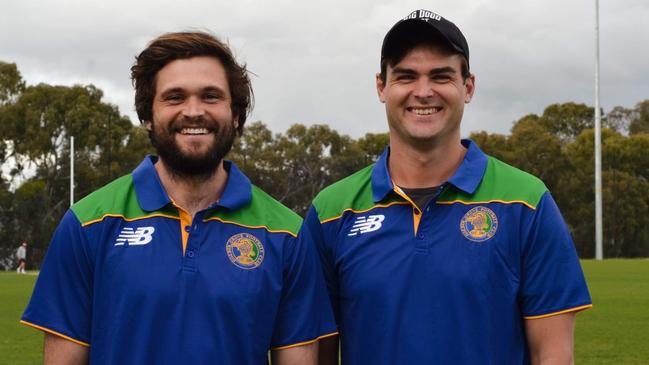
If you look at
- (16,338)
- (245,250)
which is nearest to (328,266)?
(245,250)

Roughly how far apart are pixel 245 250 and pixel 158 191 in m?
0.39

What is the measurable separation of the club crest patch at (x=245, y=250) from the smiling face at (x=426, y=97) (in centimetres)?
71

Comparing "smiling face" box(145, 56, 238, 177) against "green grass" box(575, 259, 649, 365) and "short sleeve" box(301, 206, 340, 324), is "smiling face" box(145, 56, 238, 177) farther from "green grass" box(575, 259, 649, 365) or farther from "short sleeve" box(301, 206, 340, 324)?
"green grass" box(575, 259, 649, 365)

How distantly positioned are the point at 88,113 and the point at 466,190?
4813 centimetres

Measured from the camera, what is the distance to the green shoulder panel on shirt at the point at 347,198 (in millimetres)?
3961

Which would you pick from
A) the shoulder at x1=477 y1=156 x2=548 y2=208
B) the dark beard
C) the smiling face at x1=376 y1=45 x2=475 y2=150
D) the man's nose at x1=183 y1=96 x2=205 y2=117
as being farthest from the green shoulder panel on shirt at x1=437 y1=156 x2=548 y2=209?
the man's nose at x1=183 y1=96 x2=205 y2=117

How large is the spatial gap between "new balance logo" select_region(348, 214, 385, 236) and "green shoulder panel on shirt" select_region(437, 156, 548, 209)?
0.24 meters

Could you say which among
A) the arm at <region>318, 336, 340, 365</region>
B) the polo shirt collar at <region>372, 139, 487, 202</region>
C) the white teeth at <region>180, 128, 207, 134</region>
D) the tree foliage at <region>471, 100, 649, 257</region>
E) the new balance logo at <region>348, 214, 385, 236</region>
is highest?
the tree foliage at <region>471, 100, 649, 257</region>

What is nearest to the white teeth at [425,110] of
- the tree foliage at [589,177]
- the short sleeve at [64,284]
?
the short sleeve at [64,284]

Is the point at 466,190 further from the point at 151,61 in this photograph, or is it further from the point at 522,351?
the point at 151,61

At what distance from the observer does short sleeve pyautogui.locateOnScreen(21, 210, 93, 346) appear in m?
3.54

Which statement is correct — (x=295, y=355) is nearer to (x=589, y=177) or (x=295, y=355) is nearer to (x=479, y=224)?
(x=479, y=224)

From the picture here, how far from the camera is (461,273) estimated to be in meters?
3.67

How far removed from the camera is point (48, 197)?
4662 centimetres
